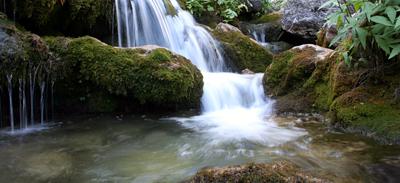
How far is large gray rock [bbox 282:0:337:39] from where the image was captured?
10.6 meters

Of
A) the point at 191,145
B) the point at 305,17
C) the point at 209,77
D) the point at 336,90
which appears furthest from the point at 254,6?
the point at 191,145

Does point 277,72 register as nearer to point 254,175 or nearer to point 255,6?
point 254,175

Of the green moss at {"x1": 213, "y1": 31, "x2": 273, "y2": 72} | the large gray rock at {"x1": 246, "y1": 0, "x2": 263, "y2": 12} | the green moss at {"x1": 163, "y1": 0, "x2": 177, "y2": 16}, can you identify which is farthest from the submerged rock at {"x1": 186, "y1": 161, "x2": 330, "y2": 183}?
the large gray rock at {"x1": 246, "y1": 0, "x2": 263, "y2": 12}

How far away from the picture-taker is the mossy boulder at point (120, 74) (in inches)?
247

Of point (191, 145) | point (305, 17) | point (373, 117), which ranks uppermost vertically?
point (305, 17)

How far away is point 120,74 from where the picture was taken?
6.30 m

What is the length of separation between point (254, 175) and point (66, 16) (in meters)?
5.46

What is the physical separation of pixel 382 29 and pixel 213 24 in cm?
801

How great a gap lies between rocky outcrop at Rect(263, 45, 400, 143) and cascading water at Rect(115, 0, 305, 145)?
0.40 m

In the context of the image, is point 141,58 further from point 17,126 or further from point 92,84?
point 17,126

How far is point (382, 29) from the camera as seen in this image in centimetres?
422

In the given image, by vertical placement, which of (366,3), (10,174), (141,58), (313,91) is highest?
(366,3)

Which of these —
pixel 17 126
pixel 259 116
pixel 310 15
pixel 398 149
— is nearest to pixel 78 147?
pixel 17 126

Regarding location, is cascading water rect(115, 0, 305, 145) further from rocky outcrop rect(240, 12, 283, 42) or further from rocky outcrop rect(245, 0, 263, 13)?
rocky outcrop rect(245, 0, 263, 13)
